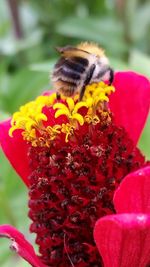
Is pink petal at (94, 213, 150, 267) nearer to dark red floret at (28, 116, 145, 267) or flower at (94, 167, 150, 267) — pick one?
flower at (94, 167, 150, 267)

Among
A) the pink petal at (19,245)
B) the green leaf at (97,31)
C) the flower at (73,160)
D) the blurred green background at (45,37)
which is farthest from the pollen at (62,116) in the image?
the green leaf at (97,31)

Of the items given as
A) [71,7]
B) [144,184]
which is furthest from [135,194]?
[71,7]

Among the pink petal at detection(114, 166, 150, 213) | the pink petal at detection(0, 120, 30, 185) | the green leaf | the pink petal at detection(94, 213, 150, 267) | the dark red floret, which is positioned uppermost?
the green leaf

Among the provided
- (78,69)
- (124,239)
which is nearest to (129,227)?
(124,239)

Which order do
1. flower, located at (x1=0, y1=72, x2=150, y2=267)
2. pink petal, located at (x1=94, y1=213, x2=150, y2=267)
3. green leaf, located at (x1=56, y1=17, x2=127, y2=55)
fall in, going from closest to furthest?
pink petal, located at (x1=94, y1=213, x2=150, y2=267) → flower, located at (x1=0, y1=72, x2=150, y2=267) → green leaf, located at (x1=56, y1=17, x2=127, y2=55)

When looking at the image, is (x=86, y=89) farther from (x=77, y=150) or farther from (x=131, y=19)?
(x=131, y=19)

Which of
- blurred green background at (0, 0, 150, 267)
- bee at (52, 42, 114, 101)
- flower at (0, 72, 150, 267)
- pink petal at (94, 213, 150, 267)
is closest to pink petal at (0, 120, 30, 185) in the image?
flower at (0, 72, 150, 267)

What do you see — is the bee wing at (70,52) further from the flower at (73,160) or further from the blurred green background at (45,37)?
the blurred green background at (45,37)
